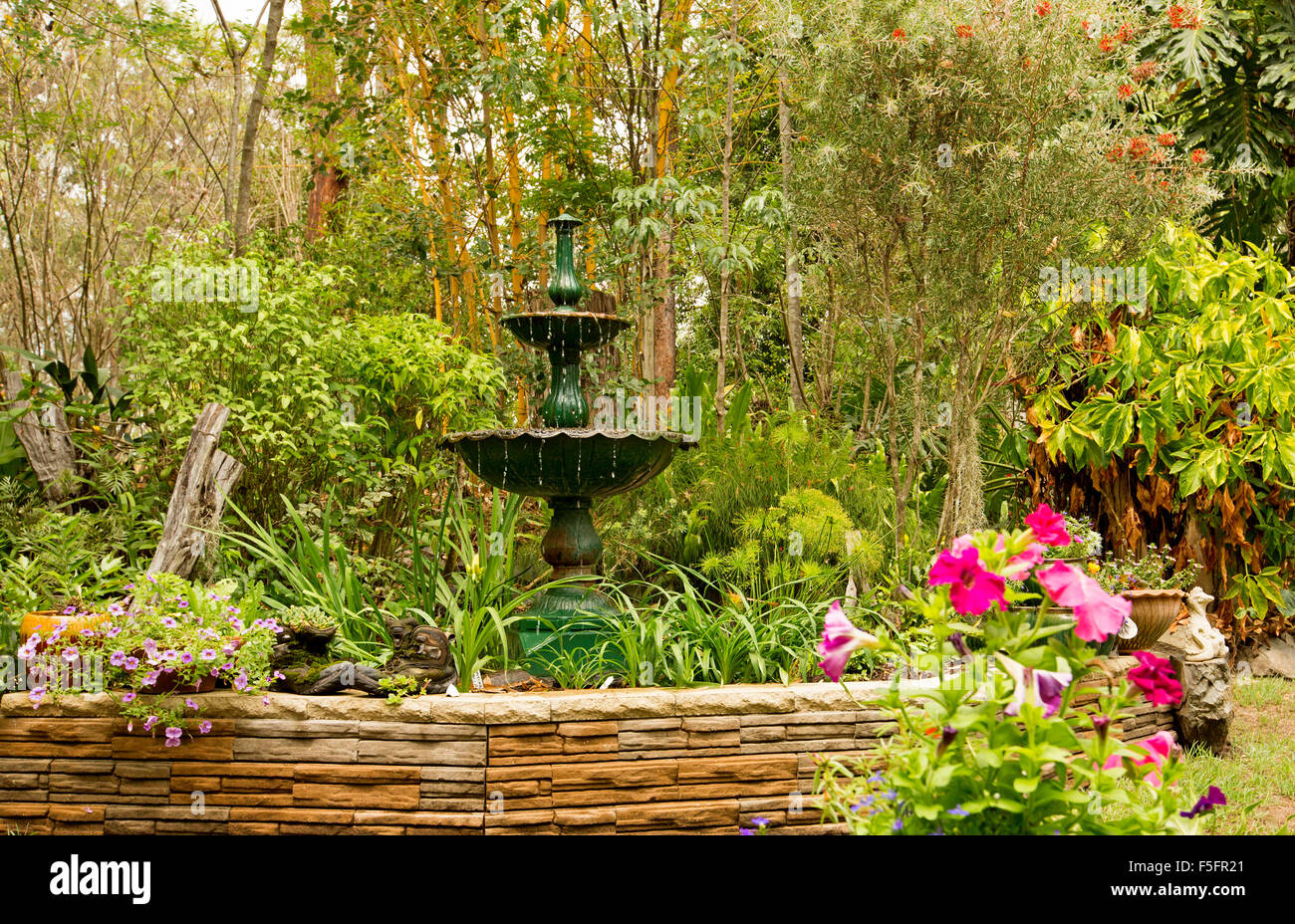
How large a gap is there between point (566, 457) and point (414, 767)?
133cm

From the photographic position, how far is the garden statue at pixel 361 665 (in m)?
3.34

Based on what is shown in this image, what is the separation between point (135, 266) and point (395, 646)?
248 cm

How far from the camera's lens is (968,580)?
1466 mm

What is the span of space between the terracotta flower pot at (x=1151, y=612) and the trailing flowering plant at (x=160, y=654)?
3.57 m

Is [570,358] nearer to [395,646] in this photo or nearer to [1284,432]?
[395,646]

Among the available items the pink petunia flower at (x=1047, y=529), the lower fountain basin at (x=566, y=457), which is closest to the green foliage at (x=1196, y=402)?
the lower fountain basin at (x=566, y=457)

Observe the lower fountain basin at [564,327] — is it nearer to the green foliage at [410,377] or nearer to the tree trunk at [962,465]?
the green foliage at [410,377]

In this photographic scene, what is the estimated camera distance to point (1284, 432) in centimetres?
507

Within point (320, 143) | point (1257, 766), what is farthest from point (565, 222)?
point (320, 143)

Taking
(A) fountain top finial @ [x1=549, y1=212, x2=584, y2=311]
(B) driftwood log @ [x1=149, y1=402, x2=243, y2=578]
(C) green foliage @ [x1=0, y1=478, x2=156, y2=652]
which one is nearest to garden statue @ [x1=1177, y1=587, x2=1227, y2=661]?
(A) fountain top finial @ [x1=549, y1=212, x2=584, y2=311]

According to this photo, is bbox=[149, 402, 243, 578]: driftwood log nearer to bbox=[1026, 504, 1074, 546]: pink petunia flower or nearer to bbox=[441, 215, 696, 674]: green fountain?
bbox=[441, 215, 696, 674]: green fountain

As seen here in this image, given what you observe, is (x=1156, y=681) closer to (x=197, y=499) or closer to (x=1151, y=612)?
(x=1151, y=612)

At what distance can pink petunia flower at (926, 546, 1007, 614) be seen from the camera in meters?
1.45
